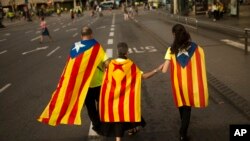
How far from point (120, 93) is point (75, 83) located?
2.95ft

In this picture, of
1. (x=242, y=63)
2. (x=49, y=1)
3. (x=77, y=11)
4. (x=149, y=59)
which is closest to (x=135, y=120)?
(x=242, y=63)

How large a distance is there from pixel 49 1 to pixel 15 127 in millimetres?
119018

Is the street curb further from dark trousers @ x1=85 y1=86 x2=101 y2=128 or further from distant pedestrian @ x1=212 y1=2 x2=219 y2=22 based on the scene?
distant pedestrian @ x1=212 y1=2 x2=219 y2=22

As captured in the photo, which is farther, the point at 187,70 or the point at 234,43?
the point at 234,43

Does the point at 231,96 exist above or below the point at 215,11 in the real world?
below

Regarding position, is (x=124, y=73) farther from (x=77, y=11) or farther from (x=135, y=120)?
(x=77, y=11)

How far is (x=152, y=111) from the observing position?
8.39 m

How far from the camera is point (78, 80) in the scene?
6.48 meters

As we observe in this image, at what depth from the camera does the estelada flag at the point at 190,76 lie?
624cm

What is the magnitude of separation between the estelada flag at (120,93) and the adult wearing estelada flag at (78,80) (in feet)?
1.63

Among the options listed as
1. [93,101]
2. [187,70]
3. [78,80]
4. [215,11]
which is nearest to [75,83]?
[78,80]

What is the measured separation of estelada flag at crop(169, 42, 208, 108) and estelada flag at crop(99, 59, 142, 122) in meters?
0.69

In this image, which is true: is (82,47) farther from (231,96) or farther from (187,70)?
(231,96)

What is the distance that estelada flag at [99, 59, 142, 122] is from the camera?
5.95 m
